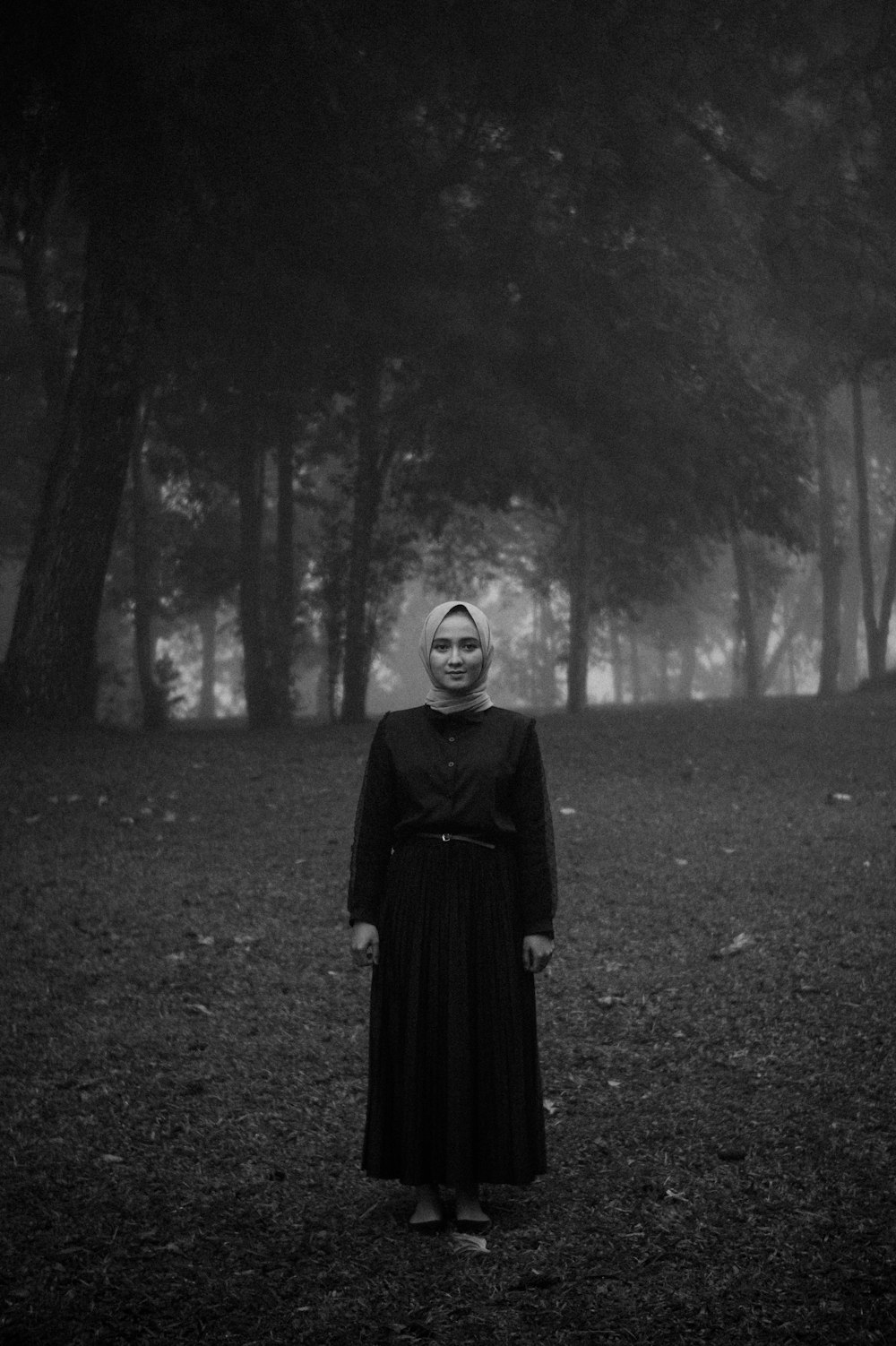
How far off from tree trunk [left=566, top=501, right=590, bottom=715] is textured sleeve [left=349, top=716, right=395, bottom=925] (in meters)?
19.7

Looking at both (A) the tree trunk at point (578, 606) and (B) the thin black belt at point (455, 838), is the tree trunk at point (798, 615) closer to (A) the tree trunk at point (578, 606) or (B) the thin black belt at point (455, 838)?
(A) the tree trunk at point (578, 606)

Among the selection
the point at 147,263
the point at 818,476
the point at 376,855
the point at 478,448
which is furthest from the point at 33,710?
the point at 818,476

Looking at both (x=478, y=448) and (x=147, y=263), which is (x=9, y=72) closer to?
(x=147, y=263)

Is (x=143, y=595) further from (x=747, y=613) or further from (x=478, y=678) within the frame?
(x=478, y=678)

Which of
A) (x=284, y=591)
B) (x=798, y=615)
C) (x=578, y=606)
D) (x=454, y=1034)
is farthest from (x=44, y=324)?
(x=798, y=615)

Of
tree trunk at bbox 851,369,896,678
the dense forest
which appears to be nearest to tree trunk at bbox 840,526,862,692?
tree trunk at bbox 851,369,896,678

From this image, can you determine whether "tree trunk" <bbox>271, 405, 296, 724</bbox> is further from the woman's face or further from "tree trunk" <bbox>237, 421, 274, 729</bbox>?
the woman's face

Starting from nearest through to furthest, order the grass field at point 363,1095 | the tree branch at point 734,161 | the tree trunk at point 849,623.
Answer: the grass field at point 363,1095, the tree branch at point 734,161, the tree trunk at point 849,623

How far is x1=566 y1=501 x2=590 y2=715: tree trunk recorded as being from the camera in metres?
24.7

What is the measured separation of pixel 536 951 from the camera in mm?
4574

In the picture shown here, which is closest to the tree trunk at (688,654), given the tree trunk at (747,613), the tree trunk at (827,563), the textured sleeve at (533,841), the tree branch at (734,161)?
the tree trunk at (827,563)

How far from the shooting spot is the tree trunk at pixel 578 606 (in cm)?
2473

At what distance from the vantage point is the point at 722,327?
61.9ft

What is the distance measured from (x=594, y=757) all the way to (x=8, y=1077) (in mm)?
11272
